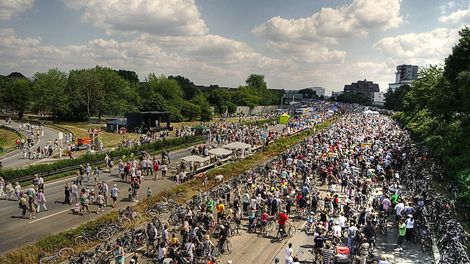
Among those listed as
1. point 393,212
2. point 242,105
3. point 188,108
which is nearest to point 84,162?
point 393,212

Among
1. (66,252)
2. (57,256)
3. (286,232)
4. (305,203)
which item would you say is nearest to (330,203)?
(305,203)

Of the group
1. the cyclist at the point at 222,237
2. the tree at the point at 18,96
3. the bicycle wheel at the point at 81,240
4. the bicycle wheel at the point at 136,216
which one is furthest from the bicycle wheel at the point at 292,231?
the tree at the point at 18,96

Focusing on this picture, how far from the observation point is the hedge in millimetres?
30656

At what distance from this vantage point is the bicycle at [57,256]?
15789mm

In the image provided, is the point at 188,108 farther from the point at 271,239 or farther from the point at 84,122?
the point at 271,239

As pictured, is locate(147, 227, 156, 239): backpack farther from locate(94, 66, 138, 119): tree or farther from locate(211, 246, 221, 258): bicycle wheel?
locate(94, 66, 138, 119): tree

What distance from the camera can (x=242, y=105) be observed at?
452 feet

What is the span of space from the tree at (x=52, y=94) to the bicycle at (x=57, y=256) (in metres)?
72.9

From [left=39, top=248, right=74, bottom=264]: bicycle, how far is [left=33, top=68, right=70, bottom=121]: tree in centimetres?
7294

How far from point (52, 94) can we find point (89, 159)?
60.4 m

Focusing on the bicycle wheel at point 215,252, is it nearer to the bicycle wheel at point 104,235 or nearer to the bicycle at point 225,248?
the bicycle at point 225,248

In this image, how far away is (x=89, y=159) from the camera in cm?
3822

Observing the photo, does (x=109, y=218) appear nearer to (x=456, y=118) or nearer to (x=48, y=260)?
(x=48, y=260)

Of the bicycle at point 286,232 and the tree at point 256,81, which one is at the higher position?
the tree at point 256,81
